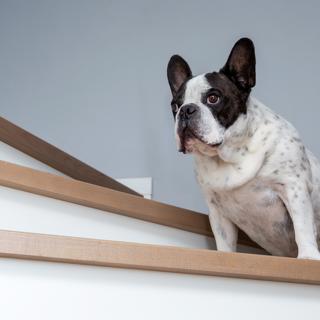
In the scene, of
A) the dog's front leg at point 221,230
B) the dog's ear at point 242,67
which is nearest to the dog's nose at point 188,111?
the dog's ear at point 242,67

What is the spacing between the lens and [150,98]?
2209 mm

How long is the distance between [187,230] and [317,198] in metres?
0.33

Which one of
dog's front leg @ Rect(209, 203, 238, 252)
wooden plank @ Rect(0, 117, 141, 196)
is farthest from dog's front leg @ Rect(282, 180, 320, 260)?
wooden plank @ Rect(0, 117, 141, 196)

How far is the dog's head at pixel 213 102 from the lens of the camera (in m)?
1.35

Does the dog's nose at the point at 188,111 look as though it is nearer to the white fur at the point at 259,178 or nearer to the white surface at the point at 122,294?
the white fur at the point at 259,178

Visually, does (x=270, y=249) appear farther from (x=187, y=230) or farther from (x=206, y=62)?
(x=206, y=62)

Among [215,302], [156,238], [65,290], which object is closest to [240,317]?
[215,302]

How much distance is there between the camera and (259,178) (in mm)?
1381

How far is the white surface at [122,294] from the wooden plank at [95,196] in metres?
0.03

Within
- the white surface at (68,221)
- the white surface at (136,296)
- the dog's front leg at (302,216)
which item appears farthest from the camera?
the dog's front leg at (302,216)

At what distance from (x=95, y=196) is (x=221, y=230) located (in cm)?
40

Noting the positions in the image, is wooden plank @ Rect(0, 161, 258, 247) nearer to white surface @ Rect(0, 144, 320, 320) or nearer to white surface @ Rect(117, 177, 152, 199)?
white surface @ Rect(0, 144, 320, 320)

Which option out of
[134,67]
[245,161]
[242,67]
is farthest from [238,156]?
[134,67]

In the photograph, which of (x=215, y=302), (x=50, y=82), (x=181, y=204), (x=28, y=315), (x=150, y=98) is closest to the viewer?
(x=28, y=315)
